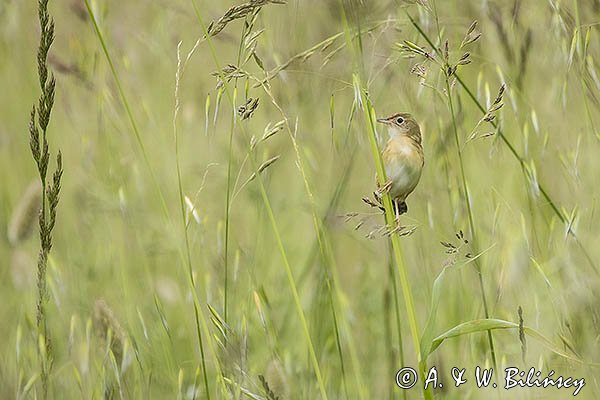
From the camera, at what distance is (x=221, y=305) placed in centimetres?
171

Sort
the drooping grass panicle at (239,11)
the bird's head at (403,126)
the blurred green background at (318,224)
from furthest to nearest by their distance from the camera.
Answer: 1. the bird's head at (403,126)
2. the blurred green background at (318,224)
3. the drooping grass panicle at (239,11)

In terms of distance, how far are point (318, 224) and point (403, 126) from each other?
0.34 metres

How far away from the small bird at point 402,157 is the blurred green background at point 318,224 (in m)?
0.06

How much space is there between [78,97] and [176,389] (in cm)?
169

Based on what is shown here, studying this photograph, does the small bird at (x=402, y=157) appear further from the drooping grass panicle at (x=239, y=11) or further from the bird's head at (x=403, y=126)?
the drooping grass panicle at (x=239, y=11)

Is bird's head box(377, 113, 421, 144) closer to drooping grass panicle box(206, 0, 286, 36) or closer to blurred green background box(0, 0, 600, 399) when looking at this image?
blurred green background box(0, 0, 600, 399)

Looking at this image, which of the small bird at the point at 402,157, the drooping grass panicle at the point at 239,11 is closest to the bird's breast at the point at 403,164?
the small bird at the point at 402,157

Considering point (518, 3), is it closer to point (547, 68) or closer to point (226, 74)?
point (547, 68)

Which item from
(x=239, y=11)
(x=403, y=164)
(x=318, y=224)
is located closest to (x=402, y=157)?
(x=403, y=164)

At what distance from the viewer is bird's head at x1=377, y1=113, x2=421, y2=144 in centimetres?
161

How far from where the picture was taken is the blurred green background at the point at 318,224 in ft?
4.73

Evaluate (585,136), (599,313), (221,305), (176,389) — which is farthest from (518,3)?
(176,389)

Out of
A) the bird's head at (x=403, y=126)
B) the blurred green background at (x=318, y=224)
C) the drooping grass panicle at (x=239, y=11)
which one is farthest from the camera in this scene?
the bird's head at (x=403, y=126)

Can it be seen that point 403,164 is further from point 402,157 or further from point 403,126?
point 403,126
